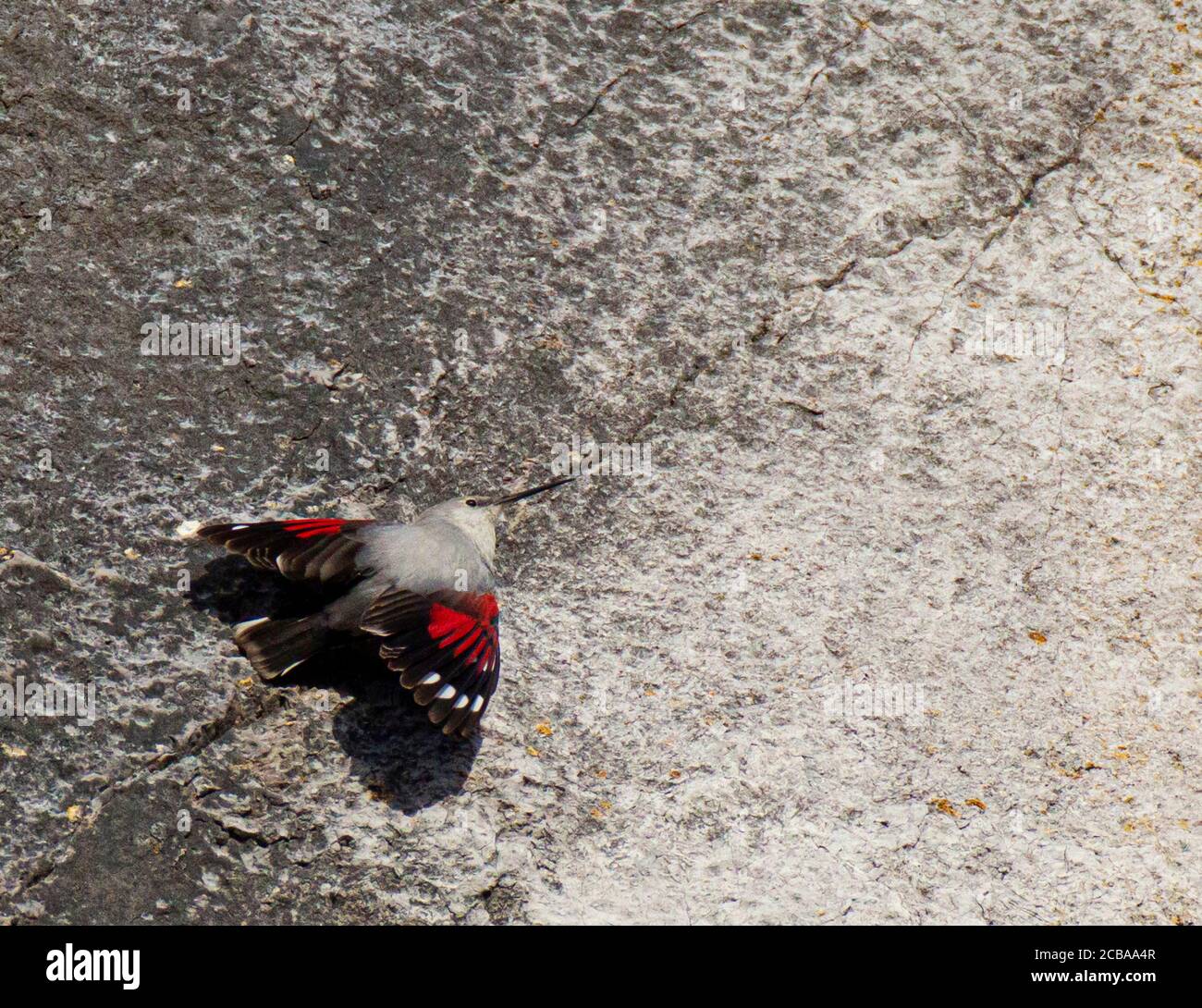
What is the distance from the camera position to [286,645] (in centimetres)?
299

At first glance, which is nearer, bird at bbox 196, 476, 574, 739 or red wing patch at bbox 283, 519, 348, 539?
bird at bbox 196, 476, 574, 739

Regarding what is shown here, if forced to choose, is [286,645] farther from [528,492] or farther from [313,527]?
[528,492]

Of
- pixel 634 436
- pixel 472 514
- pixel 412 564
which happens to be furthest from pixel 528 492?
pixel 412 564

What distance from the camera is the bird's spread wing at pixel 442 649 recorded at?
2797 millimetres

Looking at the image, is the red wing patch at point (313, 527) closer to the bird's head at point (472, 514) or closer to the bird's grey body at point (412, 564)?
the bird's grey body at point (412, 564)

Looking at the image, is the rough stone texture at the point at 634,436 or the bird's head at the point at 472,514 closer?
the rough stone texture at the point at 634,436

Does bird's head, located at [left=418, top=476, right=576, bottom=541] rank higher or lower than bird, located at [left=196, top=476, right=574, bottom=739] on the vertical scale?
higher

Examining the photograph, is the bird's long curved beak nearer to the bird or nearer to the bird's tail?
the bird

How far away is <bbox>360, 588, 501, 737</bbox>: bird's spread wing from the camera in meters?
2.80

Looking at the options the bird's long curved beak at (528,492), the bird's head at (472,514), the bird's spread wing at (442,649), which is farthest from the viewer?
the bird's long curved beak at (528,492)

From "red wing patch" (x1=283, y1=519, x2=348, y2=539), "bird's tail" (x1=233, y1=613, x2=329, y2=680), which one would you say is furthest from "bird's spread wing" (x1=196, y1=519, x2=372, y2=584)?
"bird's tail" (x1=233, y1=613, x2=329, y2=680)

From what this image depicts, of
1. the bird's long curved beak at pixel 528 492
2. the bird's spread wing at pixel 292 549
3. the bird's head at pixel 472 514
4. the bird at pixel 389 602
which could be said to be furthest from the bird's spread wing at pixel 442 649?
the bird's long curved beak at pixel 528 492

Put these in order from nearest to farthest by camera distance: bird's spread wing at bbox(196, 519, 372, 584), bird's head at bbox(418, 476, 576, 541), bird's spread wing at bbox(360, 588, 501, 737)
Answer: bird's spread wing at bbox(360, 588, 501, 737) < bird's spread wing at bbox(196, 519, 372, 584) < bird's head at bbox(418, 476, 576, 541)

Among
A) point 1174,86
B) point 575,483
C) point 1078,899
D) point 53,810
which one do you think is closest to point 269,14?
point 575,483
